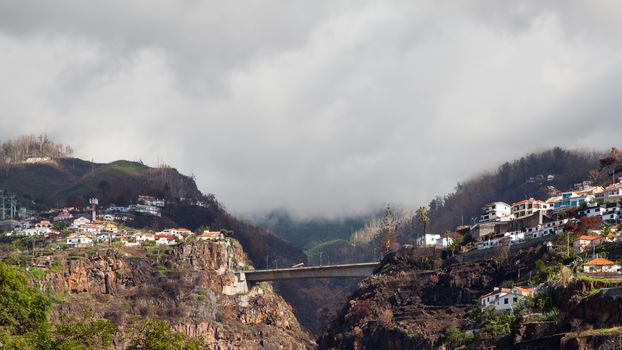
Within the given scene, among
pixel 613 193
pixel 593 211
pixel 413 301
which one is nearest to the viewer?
pixel 593 211

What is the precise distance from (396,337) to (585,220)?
28.2m

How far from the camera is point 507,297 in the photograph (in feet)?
489

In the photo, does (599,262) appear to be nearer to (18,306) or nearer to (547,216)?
(547,216)

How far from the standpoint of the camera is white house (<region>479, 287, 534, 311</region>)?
481 feet

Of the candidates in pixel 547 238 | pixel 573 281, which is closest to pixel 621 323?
pixel 573 281

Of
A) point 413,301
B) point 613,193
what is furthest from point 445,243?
point 613,193

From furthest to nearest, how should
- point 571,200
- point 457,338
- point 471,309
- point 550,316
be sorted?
point 571,200 → point 471,309 → point 457,338 → point 550,316

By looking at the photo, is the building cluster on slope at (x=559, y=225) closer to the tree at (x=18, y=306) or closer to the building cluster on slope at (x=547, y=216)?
the building cluster on slope at (x=547, y=216)

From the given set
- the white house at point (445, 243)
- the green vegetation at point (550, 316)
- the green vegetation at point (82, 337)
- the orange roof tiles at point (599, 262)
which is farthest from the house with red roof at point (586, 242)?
the green vegetation at point (82, 337)

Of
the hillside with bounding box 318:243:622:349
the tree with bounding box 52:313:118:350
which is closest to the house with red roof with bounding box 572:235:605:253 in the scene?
the hillside with bounding box 318:243:622:349

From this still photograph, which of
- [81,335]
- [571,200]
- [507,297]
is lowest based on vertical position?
[81,335]

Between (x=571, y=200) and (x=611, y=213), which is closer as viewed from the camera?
(x=611, y=213)

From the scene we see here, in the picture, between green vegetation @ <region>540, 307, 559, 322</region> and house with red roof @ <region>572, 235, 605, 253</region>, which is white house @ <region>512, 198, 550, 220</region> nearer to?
house with red roof @ <region>572, 235, 605, 253</region>

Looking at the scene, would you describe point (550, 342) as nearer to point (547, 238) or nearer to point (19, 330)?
point (547, 238)
